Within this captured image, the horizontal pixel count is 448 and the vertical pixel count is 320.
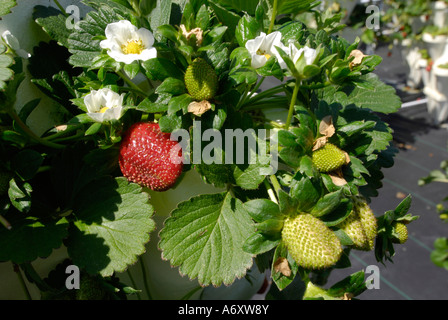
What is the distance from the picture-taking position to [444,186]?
239cm

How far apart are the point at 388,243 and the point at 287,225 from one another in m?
0.14

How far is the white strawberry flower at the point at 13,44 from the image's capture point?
0.45 m

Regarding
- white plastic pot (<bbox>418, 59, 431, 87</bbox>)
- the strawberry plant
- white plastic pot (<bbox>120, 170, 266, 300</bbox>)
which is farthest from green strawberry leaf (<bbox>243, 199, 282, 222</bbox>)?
white plastic pot (<bbox>418, 59, 431, 87</bbox>)

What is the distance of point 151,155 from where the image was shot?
458 millimetres

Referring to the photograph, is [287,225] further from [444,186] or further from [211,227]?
[444,186]

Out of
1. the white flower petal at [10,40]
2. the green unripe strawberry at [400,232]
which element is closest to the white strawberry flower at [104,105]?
the white flower petal at [10,40]

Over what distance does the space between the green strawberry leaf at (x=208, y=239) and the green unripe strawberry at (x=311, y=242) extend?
0.18 feet

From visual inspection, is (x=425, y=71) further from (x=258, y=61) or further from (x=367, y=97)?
(x=258, y=61)

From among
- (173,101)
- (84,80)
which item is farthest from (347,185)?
(84,80)

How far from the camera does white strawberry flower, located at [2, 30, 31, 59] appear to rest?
0.45m

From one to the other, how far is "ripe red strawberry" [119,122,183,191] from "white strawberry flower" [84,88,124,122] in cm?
3

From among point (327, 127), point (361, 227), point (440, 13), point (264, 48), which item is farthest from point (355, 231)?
point (440, 13)

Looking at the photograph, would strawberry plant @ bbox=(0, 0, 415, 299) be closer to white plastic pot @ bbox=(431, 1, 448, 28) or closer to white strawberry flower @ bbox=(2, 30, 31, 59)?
white strawberry flower @ bbox=(2, 30, 31, 59)

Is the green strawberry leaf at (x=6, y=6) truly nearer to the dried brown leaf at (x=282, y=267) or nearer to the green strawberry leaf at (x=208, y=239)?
the green strawberry leaf at (x=208, y=239)
